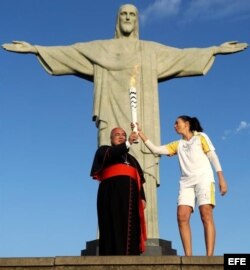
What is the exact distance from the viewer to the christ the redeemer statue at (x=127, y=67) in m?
10.3

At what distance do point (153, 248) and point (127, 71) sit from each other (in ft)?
11.0

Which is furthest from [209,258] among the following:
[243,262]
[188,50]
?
[188,50]

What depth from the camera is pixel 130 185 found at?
6.22 m

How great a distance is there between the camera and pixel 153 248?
363 inches

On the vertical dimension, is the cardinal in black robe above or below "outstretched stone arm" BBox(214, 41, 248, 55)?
below

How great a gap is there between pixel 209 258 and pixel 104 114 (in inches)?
216

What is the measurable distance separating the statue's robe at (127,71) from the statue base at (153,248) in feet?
2.05

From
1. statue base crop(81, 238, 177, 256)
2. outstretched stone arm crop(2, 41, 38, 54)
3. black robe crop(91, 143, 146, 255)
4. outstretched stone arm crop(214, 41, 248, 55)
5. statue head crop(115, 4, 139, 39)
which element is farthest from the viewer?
statue head crop(115, 4, 139, 39)

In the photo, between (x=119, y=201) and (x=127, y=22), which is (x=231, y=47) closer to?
(x=127, y=22)

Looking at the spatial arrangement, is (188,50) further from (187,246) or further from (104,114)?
(187,246)

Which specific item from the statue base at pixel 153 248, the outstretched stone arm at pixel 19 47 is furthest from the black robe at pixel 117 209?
the outstretched stone arm at pixel 19 47

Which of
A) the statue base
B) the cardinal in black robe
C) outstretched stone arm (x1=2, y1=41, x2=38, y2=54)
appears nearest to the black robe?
the cardinal in black robe

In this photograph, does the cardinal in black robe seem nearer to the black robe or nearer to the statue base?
Result: the black robe

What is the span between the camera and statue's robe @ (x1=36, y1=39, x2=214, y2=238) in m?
10.3
